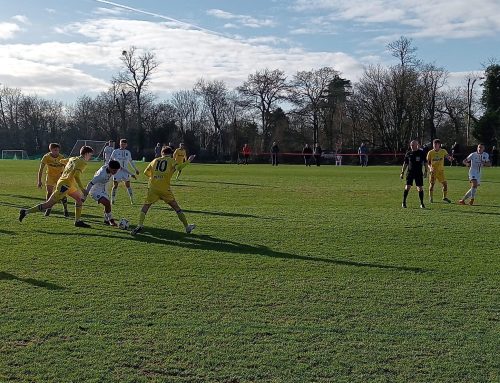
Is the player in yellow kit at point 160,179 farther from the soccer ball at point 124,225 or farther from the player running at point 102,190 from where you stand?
the player running at point 102,190

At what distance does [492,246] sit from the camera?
32.7ft

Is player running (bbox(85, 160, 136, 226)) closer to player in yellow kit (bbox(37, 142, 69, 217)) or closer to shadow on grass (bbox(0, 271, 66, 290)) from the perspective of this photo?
player in yellow kit (bbox(37, 142, 69, 217))

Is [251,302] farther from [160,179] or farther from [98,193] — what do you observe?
[98,193]

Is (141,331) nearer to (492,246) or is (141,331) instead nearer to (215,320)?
(215,320)

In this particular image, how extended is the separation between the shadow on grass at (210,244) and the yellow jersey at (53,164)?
2.87m

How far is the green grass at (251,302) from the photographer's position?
464cm

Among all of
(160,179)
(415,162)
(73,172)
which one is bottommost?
(160,179)

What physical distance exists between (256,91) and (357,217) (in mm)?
62776

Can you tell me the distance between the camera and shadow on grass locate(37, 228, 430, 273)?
8562 millimetres

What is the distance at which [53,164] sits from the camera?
44.3 ft

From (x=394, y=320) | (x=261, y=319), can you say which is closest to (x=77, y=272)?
(x=261, y=319)

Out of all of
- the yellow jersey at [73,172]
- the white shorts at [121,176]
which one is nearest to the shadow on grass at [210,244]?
the yellow jersey at [73,172]

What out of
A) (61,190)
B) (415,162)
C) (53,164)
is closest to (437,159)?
(415,162)

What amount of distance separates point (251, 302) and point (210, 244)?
3655mm
